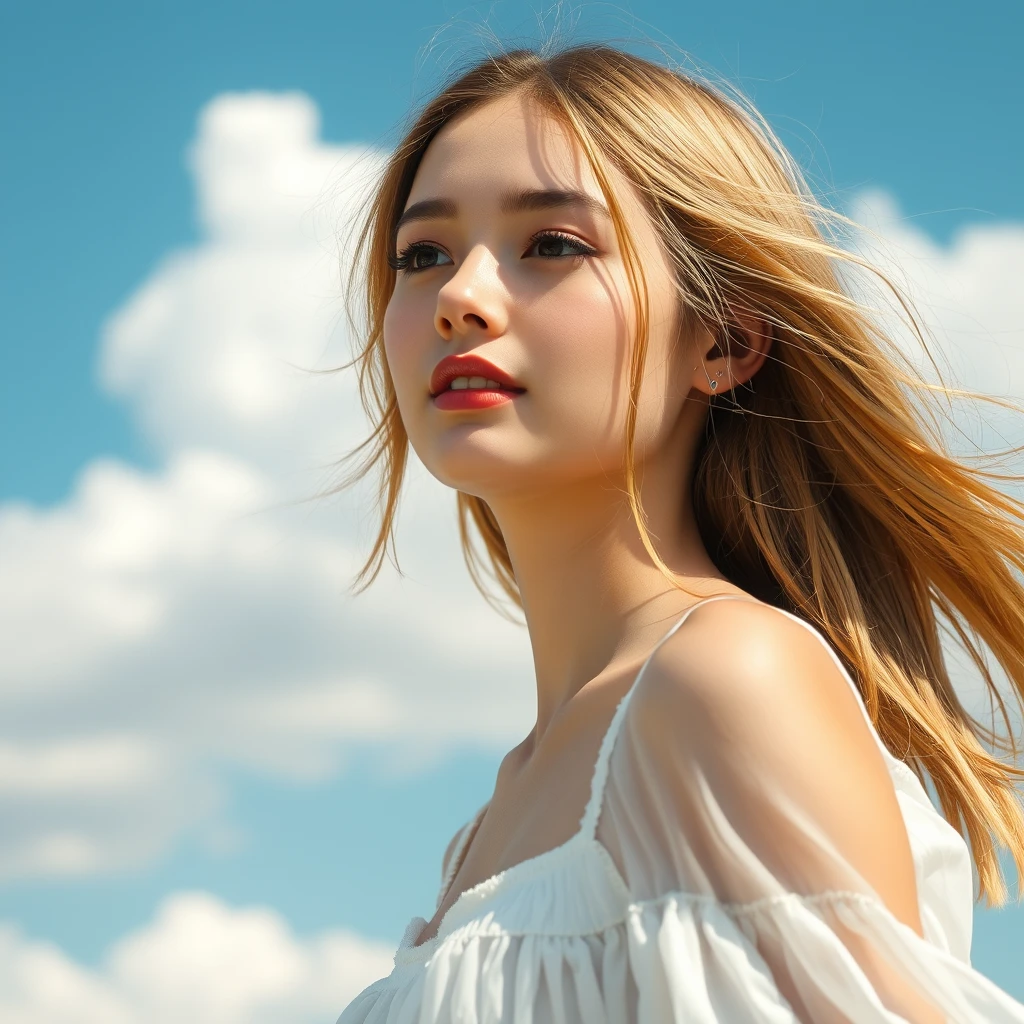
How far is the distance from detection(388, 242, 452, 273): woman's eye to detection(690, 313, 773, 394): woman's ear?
0.66m

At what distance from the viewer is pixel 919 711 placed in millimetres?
3117

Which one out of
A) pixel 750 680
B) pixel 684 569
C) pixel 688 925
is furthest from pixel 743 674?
pixel 684 569

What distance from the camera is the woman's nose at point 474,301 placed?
289cm

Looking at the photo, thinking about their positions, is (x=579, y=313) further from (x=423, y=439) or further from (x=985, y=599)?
(x=985, y=599)

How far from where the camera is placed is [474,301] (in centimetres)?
289

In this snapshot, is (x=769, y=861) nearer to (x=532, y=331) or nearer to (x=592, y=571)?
(x=592, y=571)

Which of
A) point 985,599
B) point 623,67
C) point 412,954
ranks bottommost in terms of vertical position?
point 412,954

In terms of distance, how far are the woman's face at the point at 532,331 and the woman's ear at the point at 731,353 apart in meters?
0.06

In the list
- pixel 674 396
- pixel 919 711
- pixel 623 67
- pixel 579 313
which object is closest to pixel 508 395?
pixel 579 313

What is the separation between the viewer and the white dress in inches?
81.7

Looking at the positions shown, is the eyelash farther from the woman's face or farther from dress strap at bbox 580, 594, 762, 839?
dress strap at bbox 580, 594, 762, 839

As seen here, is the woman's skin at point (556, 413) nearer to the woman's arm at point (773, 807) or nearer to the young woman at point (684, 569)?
the young woman at point (684, 569)

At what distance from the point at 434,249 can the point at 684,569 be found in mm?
997

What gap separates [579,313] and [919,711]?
4.07ft
